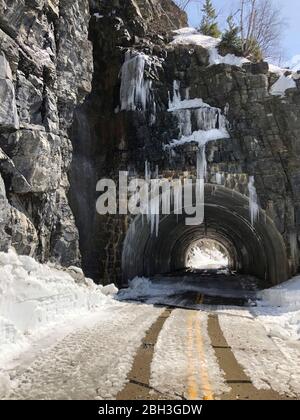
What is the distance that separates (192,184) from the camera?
19375 mm

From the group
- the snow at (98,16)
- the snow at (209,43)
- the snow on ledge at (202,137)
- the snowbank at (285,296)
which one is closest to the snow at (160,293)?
the snowbank at (285,296)

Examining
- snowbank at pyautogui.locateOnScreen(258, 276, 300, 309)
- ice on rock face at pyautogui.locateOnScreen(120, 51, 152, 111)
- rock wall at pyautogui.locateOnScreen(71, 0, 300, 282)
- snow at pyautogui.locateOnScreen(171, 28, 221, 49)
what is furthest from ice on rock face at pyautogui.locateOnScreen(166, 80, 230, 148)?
snowbank at pyautogui.locateOnScreen(258, 276, 300, 309)

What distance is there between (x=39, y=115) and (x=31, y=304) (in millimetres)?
6967

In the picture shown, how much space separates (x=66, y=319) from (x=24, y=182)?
4.39 m

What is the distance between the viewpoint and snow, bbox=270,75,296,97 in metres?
19.8

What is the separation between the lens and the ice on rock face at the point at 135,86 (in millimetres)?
20125

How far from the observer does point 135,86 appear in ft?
66.1

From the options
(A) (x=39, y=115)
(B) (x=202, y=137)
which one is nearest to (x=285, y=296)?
(B) (x=202, y=137)

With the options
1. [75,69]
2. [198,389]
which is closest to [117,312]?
[198,389]

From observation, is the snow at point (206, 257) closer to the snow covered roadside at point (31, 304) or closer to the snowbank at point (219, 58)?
the snowbank at point (219, 58)

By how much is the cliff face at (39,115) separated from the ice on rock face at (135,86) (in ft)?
10.3

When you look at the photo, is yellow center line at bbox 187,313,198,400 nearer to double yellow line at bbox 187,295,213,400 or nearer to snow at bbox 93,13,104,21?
double yellow line at bbox 187,295,213,400
